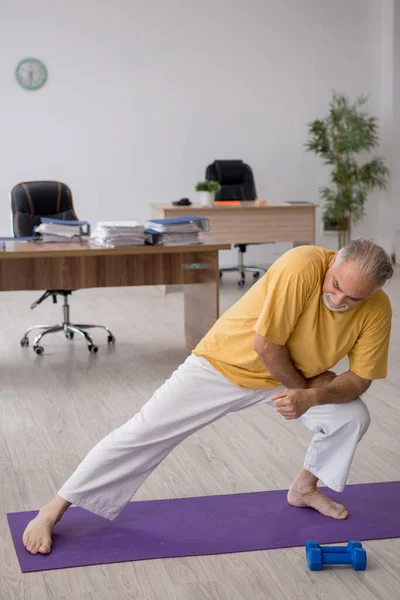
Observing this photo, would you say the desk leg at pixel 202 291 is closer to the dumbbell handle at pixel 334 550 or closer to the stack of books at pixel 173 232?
the stack of books at pixel 173 232

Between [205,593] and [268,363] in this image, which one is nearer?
[205,593]

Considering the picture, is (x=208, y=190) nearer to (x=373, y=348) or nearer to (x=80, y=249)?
(x=80, y=249)

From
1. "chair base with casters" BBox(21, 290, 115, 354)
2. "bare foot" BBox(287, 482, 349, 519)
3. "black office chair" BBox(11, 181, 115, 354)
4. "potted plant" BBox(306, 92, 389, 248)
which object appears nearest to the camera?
"bare foot" BBox(287, 482, 349, 519)

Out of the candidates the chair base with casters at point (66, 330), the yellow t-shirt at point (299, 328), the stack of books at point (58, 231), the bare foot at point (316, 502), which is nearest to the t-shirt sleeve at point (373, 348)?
the yellow t-shirt at point (299, 328)

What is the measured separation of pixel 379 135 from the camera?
29.9 ft

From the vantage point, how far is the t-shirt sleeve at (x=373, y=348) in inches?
98.9

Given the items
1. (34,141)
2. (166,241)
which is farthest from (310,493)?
(34,141)

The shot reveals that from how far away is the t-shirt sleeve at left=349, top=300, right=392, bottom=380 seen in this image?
2512mm

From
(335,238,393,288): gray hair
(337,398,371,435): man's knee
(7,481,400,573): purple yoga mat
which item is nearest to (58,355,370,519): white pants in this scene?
(337,398,371,435): man's knee

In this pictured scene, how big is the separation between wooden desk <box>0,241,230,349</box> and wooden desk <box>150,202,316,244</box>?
7.50ft

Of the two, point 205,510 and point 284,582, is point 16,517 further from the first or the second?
point 284,582

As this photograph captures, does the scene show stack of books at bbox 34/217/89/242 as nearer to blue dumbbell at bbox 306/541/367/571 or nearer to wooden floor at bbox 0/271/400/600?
wooden floor at bbox 0/271/400/600

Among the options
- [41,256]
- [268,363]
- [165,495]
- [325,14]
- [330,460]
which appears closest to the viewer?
[268,363]

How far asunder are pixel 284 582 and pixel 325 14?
7621mm
